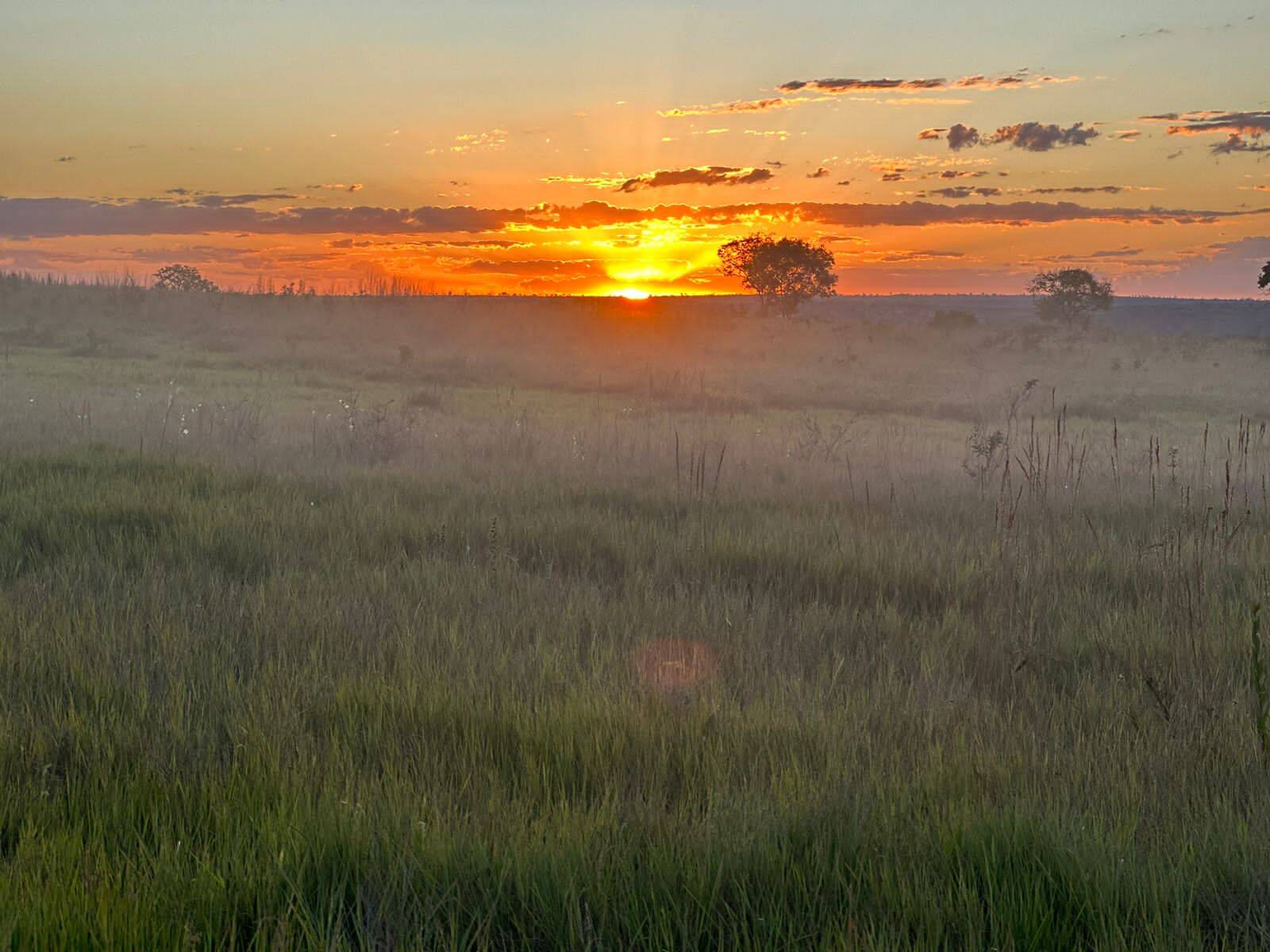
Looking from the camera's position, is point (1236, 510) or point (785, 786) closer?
point (785, 786)

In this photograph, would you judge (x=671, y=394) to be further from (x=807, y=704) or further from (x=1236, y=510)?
(x=807, y=704)

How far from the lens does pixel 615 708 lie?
12.1ft

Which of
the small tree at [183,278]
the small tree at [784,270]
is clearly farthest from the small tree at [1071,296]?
the small tree at [183,278]

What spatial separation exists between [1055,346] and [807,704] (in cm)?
5269

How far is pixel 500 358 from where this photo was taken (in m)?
38.3

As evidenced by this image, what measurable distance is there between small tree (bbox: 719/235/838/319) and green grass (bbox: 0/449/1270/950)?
71.7 m

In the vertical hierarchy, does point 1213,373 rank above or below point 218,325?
below

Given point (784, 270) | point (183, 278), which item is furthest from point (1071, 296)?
point (183, 278)

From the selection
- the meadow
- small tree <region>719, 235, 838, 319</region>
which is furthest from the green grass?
small tree <region>719, 235, 838, 319</region>

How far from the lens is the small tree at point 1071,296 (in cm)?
7475

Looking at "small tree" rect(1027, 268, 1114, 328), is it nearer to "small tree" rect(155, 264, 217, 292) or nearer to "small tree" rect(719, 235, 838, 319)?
"small tree" rect(719, 235, 838, 319)

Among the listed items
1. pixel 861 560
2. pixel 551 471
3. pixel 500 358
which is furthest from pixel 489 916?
pixel 500 358

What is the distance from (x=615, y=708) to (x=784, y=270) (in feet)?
248

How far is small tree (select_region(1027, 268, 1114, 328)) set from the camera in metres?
74.8
